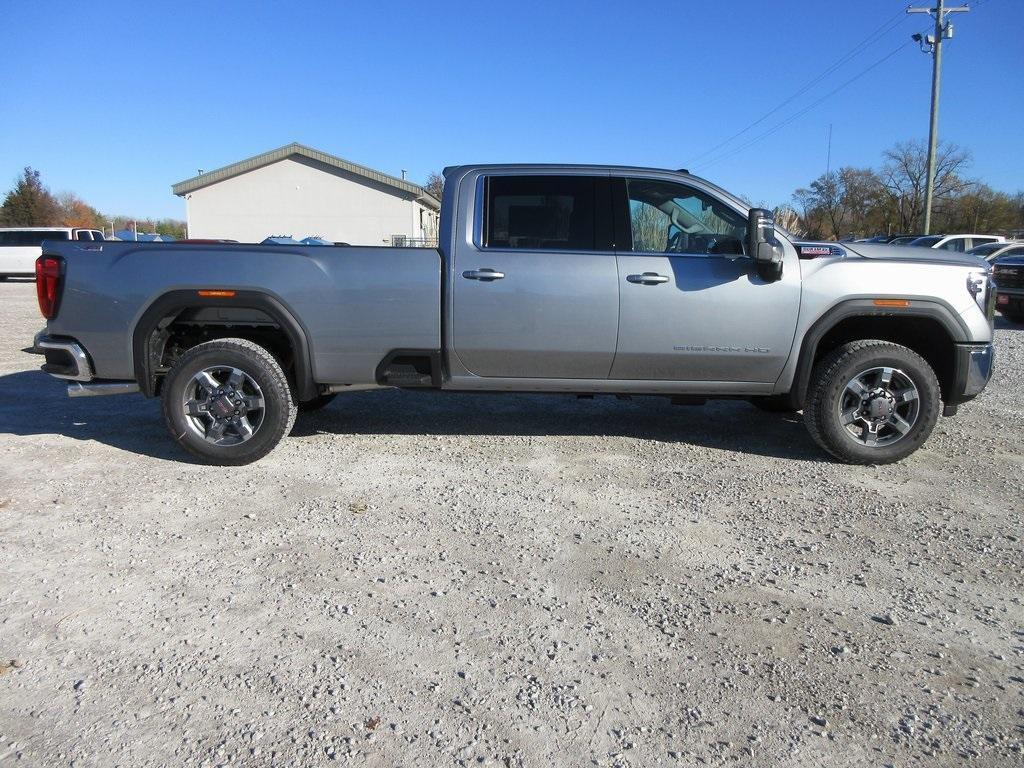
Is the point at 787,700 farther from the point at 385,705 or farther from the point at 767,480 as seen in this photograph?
the point at 767,480

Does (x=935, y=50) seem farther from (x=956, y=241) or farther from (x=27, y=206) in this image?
(x=27, y=206)

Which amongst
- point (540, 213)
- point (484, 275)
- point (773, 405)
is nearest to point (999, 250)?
point (773, 405)

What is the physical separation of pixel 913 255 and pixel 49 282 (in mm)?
5803

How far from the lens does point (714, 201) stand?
16.9 feet

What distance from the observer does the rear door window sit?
5.11 m

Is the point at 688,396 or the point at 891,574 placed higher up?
the point at 688,396

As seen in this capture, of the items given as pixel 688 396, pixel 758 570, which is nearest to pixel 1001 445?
pixel 688 396

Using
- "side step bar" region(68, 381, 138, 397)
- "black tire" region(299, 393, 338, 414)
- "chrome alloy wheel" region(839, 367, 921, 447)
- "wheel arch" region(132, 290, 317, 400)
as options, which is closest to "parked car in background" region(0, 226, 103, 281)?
"black tire" region(299, 393, 338, 414)

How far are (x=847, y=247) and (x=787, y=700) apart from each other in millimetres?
3716

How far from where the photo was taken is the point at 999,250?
65.2 feet

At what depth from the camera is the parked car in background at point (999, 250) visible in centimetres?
1947

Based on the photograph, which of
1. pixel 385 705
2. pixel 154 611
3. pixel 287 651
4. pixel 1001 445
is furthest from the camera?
pixel 1001 445

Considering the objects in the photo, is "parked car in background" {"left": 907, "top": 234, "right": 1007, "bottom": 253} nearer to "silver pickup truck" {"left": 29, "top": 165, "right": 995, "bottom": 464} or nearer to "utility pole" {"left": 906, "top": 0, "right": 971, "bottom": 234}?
"utility pole" {"left": 906, "top": 0, "right": 971, "bottom": 234}

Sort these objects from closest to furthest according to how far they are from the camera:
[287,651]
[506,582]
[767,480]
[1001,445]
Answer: [287,651], [506,582], [767,480], [1001,445]
